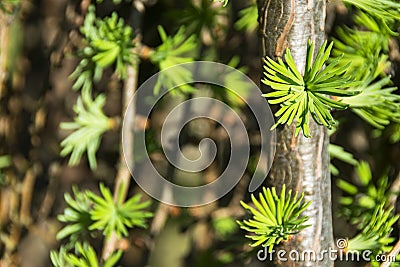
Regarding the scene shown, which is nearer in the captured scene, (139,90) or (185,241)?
(139,90)

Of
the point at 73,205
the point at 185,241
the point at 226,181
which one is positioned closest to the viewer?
the point at 73,205

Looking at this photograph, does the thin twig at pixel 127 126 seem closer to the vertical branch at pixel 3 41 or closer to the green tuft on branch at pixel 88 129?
the green tuft on branch at pixel 88 129

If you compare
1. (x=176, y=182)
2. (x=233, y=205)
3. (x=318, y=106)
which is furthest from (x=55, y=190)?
(x=318, y=106)

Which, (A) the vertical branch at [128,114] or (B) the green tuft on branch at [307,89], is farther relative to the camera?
(A) the vertical branch at [128,114]

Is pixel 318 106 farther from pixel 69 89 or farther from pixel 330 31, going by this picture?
pixel 69 89
